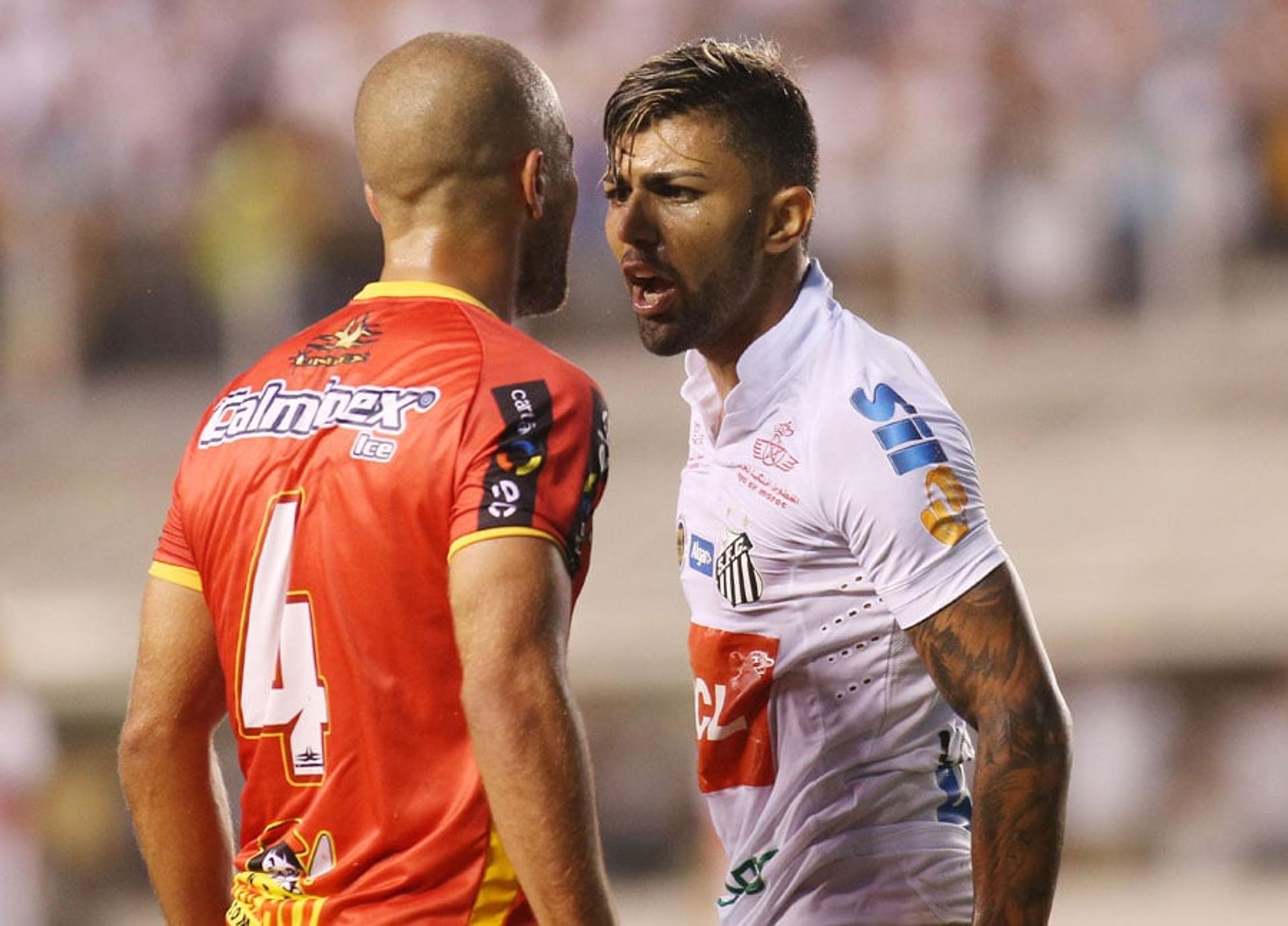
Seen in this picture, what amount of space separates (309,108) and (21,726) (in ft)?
14.7

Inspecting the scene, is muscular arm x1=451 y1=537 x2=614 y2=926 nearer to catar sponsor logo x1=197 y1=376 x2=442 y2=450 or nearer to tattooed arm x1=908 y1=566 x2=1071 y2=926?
catar sponsor logo x1=197 y1=376 x2=442 y2=450

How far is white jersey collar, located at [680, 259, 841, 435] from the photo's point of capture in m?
4.00

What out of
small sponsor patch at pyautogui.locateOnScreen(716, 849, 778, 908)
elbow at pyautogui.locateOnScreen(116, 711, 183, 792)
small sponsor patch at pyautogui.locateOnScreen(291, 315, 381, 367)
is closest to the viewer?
small sponsor patch at pyautogui.locateOnScreen(291, 315, 381, 367)

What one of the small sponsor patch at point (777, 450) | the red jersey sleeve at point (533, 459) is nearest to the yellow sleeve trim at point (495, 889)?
the red jersey sleeve at point (533, 459)

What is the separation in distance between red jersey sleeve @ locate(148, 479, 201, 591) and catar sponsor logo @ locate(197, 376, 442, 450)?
141 millimetres

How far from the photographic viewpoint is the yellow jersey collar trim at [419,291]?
11.7 ft

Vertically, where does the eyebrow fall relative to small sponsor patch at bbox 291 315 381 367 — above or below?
above

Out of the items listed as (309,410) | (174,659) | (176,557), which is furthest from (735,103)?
(174,659)

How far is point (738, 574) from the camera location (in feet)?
13.1

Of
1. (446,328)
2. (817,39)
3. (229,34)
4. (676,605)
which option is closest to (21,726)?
(676,605)

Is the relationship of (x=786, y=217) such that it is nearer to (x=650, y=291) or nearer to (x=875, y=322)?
(x=650, y=291)

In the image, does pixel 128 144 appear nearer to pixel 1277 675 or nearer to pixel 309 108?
pixel 309 108

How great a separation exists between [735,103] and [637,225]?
0.29 m

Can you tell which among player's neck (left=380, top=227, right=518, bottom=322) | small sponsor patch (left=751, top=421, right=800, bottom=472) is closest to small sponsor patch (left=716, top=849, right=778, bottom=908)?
small sponsor patch (left=751, top=421, right=800, bottom=472)
